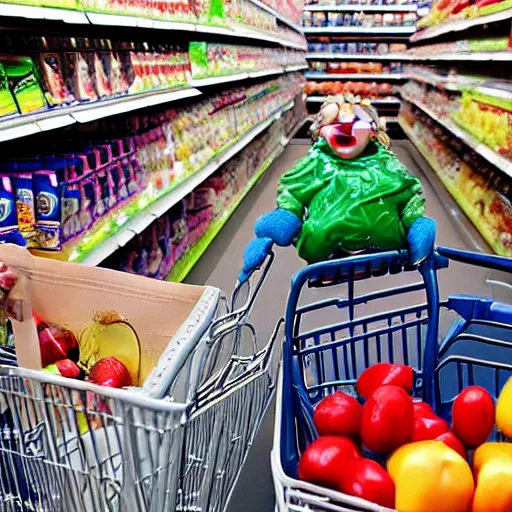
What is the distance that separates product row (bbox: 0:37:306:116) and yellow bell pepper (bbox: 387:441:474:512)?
124 centimetres

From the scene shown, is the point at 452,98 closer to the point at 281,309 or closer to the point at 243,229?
the point at 243,229

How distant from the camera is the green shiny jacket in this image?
53.6 inches

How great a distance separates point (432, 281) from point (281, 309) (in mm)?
1840

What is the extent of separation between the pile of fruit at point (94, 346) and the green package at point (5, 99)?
67 centimetres

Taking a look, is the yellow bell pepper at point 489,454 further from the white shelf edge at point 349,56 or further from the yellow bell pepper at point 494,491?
the white shelf edge at point 349,56

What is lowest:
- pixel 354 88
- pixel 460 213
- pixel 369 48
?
pixel 460 213

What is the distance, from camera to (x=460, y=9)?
516cm

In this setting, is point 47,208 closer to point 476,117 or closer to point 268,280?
point 268,280

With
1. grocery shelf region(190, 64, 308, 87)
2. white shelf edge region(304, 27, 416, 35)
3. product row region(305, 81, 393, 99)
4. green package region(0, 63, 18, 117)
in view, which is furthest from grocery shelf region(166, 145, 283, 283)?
white shelf edge region(304, 27, 416, 35)

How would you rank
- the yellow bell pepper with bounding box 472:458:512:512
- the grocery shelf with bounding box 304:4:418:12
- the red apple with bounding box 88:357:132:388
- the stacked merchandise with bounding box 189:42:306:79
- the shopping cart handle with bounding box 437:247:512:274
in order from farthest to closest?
the grocery shelf with bounding box 304:4:418:12 < the stacked merchandise with bounding box 189:42:306:79 < the shopping cart handle with bounding box 437:247:512:274 < the red apple with bounding box 88:357:132:388 < the yellow bell pepper with bounding box 472:458:512:512

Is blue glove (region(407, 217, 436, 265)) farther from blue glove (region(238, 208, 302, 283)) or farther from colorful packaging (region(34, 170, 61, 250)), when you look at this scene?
colorful packaging (region(34, 170, 61, 250))

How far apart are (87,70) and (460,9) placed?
410 centimetres

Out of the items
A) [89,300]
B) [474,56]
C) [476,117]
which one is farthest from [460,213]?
[89,300]

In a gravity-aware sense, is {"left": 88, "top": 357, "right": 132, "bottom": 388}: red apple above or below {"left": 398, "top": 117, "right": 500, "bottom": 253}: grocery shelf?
above
